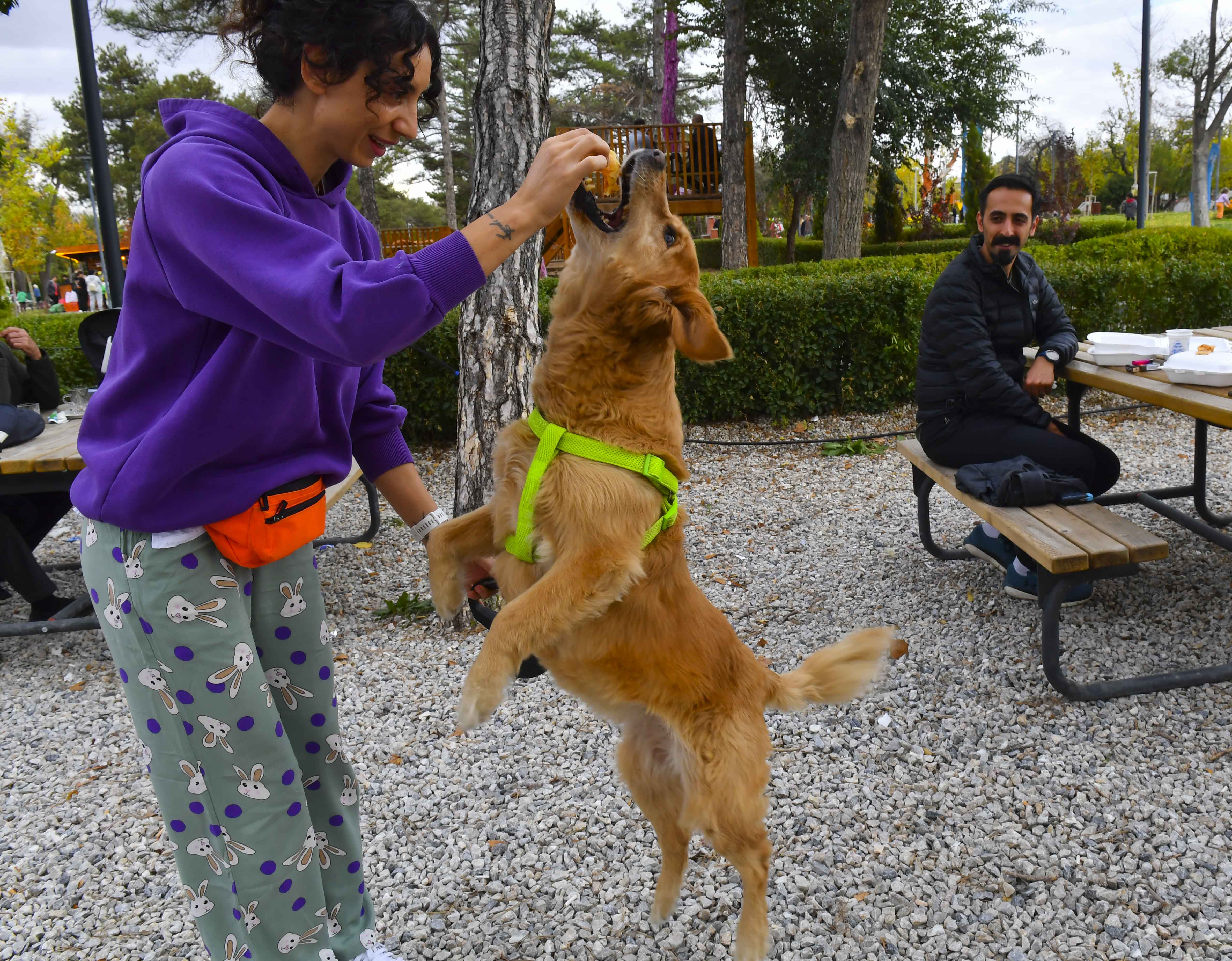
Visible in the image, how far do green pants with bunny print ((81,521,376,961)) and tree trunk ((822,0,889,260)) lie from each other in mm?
11142

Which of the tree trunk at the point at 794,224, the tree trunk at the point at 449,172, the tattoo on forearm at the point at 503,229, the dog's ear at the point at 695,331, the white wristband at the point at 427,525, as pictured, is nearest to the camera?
the tattoo on forearm at the point at 503,229

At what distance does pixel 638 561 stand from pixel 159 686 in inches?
40.5

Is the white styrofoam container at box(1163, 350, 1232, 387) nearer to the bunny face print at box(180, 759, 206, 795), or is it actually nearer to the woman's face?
the woman's face

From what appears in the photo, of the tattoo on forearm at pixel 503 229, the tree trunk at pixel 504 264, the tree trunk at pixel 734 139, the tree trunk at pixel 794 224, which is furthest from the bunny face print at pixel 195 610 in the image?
the tree trunk at pixel 794 224

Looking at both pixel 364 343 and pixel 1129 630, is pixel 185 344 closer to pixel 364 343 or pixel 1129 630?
pixel 364 343

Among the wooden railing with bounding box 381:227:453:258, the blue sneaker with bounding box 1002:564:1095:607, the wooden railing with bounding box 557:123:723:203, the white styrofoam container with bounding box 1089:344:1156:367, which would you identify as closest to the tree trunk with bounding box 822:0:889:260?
the wooden railing with bounding box 557:123:723:203

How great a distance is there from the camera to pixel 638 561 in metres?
1.98

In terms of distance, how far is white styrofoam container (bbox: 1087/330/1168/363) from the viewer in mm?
4418

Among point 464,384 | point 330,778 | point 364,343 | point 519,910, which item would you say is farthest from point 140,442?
point 464,384

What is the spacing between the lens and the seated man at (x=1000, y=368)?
173 inches

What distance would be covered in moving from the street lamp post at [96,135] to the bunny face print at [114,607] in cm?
584

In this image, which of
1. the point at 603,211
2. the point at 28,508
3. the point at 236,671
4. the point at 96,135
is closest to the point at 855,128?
the point at 96,135

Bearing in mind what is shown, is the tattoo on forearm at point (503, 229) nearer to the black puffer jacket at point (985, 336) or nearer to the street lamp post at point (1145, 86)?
the black puffer jacket at point (985, 336)

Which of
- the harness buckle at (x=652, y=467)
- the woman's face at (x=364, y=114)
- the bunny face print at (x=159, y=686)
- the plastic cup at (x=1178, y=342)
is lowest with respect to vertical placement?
the bunny face print at (x=159, y=686)
